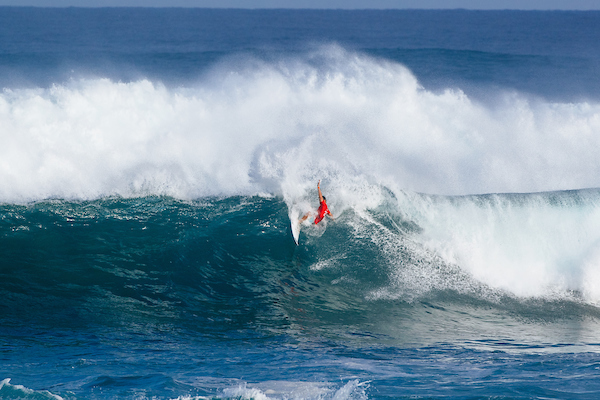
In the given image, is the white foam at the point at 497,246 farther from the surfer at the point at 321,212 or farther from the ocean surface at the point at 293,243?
the surfer at the point at 321,212

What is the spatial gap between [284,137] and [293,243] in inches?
134

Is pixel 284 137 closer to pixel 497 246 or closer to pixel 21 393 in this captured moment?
pixel 497 246

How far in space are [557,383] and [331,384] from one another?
2585mm

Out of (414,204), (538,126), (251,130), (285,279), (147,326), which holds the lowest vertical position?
(147,326)

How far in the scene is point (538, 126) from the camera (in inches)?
591

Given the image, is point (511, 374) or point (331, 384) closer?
point (331, 384)

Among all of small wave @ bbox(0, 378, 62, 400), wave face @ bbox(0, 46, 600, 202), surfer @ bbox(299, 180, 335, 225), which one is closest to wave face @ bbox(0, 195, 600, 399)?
small wave @ bbox(0, 378, 62, 400)

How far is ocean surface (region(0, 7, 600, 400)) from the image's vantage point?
6.40m

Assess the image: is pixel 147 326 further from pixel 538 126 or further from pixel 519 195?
pixel 538 126

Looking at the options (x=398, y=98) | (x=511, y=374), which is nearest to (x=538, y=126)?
(x=398, y=98)

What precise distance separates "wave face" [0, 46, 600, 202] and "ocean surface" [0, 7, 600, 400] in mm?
60

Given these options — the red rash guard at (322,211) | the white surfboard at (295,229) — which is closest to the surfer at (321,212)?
the red rash guard at (322,211)

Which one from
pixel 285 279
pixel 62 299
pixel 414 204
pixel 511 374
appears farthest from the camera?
pixel 414 204

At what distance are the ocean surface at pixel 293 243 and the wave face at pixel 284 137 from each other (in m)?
0.06
